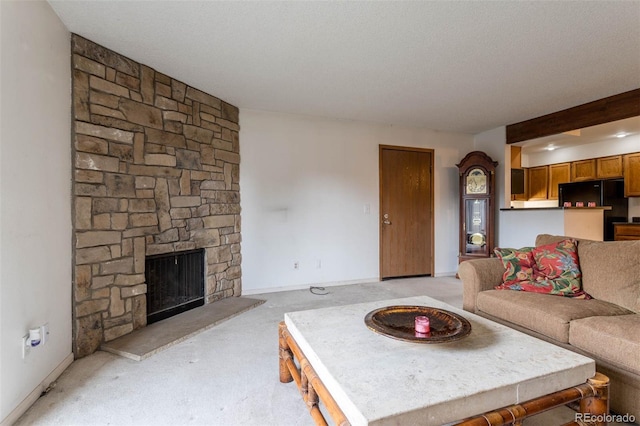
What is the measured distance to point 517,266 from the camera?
7.62 feet

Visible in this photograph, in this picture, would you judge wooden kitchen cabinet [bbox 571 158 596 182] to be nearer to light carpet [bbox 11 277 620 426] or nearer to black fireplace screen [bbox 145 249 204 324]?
light carpet [bbox 11 277 620 426]

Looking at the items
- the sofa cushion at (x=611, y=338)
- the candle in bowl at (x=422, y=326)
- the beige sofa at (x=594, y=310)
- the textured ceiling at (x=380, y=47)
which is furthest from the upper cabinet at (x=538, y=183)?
the candle in bowl at (x=422, y=326)

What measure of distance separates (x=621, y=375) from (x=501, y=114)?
334 cm

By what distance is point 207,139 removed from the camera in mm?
3178

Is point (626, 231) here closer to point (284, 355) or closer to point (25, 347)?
point (284, 355)

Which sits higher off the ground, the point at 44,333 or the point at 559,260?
the point at 559,260

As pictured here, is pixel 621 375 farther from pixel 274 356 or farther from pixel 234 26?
pixel 234 26

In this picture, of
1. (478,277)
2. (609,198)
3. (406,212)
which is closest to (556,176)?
(609,198)

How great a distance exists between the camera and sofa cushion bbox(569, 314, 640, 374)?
54.7 inches

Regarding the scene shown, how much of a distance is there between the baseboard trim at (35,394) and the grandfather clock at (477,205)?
453cm

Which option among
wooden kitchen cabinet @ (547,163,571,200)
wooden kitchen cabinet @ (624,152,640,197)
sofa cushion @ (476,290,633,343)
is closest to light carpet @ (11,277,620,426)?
sofa cushion @ (476,290,633,343)

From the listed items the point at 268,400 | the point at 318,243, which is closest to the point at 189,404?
the point at 268,400

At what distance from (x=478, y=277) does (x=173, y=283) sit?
2647 millimetres

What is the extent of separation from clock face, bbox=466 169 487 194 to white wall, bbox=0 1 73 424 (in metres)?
4.61
